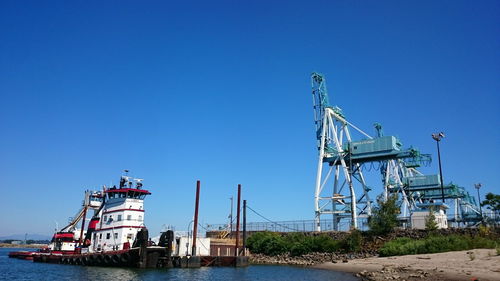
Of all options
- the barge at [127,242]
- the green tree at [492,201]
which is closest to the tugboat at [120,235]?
the barge at [127,242]

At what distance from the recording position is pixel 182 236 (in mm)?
45188

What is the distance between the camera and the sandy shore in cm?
2515

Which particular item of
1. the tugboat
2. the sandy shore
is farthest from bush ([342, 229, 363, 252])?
the tugboat

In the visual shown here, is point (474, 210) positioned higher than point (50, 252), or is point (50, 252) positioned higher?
point (474, 210)

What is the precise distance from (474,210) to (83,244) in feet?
308

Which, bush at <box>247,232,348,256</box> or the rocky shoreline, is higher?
bush at <box>247,232,348,256</box>

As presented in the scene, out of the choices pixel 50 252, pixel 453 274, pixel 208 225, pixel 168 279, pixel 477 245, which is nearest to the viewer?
pixel 453 274

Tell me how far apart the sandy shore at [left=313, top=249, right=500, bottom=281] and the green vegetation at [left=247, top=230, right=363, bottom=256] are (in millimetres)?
12096

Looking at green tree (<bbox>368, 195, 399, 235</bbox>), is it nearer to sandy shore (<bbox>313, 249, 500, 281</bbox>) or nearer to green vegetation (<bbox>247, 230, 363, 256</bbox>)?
green vegetation (<bbox>247, 230, 363, 256</bbox>)

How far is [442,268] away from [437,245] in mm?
12234

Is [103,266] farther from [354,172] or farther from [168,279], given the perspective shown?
[354,172]

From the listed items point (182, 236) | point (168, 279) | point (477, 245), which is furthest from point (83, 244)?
point (477, 245)

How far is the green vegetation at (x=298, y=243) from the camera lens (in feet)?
165

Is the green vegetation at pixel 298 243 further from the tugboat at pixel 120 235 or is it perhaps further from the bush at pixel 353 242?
the tugboat at pixel 120 235
